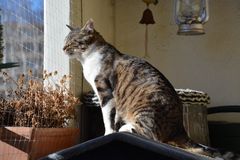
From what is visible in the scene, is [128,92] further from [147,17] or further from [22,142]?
[147,17]

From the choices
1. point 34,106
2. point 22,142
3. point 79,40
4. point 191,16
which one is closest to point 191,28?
point 191,16

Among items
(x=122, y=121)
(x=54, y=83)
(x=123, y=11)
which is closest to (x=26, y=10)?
(x=54, y=83)

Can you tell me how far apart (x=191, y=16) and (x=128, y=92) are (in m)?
1.16

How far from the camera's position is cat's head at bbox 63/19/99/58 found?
10.4ft

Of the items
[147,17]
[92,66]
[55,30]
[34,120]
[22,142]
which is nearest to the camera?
[22,142]

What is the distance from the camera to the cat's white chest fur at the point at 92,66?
306 centimetres

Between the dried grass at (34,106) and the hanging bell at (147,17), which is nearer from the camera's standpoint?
the dried grass at (34,106)

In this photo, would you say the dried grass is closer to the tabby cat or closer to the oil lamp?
the tabby cat

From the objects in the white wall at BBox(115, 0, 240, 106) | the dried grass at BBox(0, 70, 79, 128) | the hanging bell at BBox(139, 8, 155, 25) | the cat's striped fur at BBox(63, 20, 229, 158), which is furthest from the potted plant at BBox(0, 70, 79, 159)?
the white wall at BBox(115, 0, 240, 106)

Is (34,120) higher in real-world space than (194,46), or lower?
lower

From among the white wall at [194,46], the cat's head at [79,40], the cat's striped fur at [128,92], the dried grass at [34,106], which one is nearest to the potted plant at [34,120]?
the dried grass at [34,106]

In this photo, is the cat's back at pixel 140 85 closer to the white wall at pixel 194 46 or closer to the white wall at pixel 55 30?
the white wall at pixel 55 30

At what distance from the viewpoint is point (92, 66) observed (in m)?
3.11

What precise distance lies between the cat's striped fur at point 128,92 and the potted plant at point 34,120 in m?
0.32
